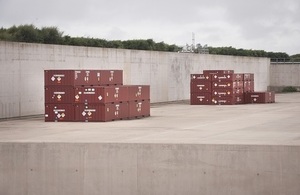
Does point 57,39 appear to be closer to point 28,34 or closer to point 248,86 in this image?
point 28,34

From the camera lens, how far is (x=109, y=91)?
95.3 ft

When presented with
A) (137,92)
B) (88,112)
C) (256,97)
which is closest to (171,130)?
(88,112)

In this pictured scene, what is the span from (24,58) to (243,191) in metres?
15.3

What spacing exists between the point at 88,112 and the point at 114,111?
1.28 m

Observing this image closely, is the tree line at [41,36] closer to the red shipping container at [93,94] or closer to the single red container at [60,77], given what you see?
the single red container at [60,77]

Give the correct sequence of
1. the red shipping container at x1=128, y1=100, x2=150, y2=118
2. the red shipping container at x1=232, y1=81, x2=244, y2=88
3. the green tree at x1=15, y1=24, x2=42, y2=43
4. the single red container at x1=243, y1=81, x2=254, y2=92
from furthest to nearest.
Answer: the single red container at x1=243, y1=81, x2=254, y2=92 → the red shipping container at x1=232, y1=81, x2=244, y2=88 → the green tree at x1=15, y1=24, x2=42, y2=43 → the red shipping container at x1=128, y1=100, x2=150, y2=118

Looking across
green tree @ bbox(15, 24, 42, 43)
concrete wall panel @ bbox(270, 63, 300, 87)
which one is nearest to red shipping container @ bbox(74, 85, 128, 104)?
green tree @ bbox(15, 24, 42, 43)

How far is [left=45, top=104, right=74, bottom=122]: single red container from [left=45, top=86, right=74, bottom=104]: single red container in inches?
8.0

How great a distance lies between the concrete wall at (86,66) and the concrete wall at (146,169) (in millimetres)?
9834

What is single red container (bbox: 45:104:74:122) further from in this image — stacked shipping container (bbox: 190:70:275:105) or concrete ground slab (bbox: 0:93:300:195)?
stacked shipping container (bbox: 190:70:275:105)

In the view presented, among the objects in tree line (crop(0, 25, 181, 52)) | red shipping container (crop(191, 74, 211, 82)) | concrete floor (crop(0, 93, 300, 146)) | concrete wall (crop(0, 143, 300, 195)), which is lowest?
concrete wall (crop(0, 143, 300, 195))

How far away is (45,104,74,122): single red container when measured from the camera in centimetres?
2906

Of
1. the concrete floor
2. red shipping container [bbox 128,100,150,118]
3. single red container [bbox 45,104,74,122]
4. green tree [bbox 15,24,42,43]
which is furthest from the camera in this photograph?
green tree [bbox 15,24,42,43]

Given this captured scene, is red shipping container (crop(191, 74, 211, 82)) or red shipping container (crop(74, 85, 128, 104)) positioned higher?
red shipping container (crop(191, 74, 211, 82))
